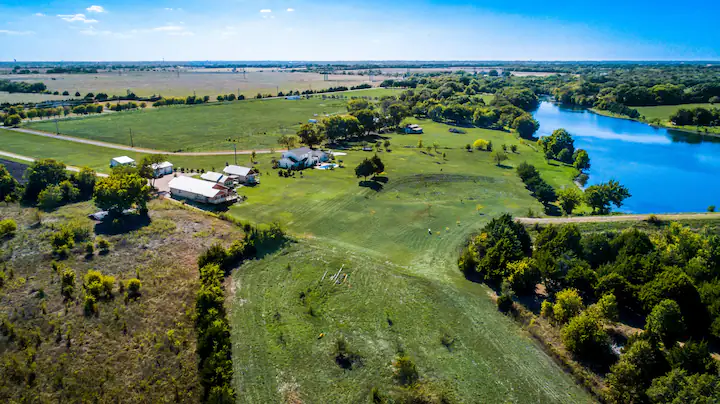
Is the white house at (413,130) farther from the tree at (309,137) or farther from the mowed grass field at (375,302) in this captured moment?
the mowed grass field at (375,302)

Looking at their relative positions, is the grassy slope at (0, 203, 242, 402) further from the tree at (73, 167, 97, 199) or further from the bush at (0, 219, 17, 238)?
the tree at (73, 167, 97, 199)

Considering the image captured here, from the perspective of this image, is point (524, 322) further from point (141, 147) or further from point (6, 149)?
point (6, 149)

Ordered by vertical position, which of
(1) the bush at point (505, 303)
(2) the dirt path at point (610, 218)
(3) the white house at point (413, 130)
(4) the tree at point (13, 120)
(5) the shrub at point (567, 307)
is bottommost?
(1) the bush at point (505, 303)

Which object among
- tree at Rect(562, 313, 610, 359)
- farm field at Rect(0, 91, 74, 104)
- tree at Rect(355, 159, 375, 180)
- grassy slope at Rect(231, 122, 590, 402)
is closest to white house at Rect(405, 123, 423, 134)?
tree at Rect(355, 159, 375, 180)

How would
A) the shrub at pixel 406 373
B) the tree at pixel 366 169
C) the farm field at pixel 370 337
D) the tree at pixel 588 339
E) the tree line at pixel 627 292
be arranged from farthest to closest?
the tree at pixel 366 169
the tree at pixel 588 339
the shrub at pixel 406 373
the farm field at pixel 370 337
the tree line at pixel 627 292

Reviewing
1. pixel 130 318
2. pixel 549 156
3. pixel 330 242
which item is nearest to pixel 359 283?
pixel 330 242

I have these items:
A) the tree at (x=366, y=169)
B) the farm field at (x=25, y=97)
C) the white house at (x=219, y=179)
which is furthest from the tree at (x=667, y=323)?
the farm field at (x=25, y=97)
